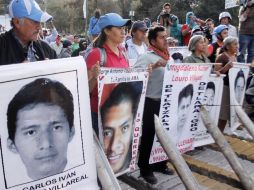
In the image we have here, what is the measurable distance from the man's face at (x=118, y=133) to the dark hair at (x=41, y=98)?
1.93ft

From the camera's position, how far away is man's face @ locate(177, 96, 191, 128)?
385 centimetres

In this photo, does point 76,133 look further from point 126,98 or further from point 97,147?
point 126,98

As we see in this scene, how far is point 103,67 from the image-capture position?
117 inches

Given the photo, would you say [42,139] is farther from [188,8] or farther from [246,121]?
[188,8]

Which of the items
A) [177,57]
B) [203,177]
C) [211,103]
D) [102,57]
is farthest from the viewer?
[177,57]

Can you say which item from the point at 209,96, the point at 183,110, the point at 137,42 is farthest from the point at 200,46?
the point at 137,42

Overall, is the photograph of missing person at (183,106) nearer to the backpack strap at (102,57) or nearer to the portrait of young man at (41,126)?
the backpack strap at (102,57)

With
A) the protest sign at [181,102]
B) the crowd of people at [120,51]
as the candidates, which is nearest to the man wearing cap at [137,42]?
the crowd of people at [120,51]

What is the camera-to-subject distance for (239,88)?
4.77 meters

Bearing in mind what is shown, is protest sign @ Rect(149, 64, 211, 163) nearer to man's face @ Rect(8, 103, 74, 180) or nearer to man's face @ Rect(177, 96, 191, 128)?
man's face @ Rect(177, 96, 191, 128)

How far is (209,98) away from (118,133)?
1752 mm

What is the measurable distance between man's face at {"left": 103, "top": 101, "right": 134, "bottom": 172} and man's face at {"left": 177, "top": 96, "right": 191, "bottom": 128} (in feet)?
2.63

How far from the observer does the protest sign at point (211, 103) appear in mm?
4337

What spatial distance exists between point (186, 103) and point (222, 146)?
61 centimetres
